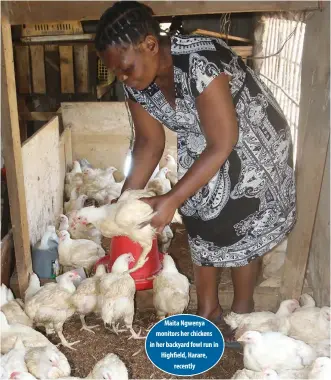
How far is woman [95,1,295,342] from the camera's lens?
1569mm

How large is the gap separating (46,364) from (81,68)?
422cm

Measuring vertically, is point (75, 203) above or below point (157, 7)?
below

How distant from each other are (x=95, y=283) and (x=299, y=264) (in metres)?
1.12

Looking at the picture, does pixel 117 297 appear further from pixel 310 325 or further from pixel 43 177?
pixel 43 177

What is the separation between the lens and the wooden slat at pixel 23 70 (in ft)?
18.0

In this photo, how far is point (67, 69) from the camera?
5.58 metres

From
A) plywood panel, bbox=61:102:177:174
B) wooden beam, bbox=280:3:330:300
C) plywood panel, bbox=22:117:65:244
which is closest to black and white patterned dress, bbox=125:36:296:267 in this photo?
wooden beam, bbox=280:3:330:300

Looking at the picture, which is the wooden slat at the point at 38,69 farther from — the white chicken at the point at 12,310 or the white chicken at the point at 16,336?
the white chicken at the point at 16,336

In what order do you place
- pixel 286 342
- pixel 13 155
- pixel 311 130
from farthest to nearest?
pixel 13 155
pixel 311 130
pixel 286 342

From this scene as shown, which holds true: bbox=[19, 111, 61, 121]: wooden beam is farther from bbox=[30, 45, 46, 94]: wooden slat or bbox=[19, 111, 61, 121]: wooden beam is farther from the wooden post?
the wooden post

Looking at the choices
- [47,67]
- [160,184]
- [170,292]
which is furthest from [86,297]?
[47,67]

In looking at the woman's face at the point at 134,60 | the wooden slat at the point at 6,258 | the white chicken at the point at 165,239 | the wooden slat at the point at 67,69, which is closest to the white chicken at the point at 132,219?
the woman's face at the point at 134,60

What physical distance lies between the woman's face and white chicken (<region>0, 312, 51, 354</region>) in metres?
1.41

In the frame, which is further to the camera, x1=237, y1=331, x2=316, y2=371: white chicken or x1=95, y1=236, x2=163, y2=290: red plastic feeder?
x1=95, y1=236, x2=163, y2=290: red plastic feeder
